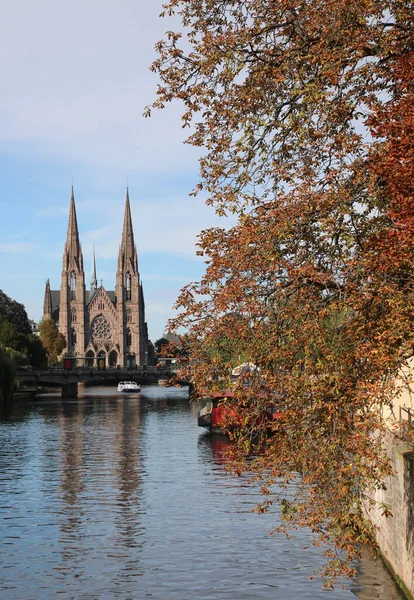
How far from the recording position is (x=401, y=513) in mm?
15938

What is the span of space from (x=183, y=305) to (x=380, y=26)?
555 centimetres

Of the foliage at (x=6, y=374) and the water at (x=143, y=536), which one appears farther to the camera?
the foliage at (x=6, y=374)

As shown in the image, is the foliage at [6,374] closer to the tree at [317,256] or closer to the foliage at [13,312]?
the foliage at [13,312]

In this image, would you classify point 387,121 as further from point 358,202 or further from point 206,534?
point 206,534

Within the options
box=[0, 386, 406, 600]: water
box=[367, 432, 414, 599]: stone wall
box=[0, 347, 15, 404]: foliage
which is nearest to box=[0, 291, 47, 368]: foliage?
box=[0, 347, 15, 404]: foliage

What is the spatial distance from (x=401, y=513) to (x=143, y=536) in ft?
35.5

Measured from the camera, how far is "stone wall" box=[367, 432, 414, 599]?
15.2 meters

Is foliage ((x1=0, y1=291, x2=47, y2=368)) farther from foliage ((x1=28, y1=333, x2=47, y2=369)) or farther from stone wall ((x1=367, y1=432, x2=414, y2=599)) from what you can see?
stone wall ((x1=367, y1=432, x2=414, y2=599))

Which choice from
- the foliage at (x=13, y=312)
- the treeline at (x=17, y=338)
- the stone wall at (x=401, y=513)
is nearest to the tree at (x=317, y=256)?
the stone wall at (x=401, y=513)

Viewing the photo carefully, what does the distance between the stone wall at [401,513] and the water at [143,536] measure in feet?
3.39

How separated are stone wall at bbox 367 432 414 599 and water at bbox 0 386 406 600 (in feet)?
3.39

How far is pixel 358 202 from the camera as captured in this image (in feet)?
46.0

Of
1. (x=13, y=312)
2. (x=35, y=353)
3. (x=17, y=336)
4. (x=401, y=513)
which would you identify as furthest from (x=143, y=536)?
(x=35, y=353)

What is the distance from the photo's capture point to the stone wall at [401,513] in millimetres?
15211
